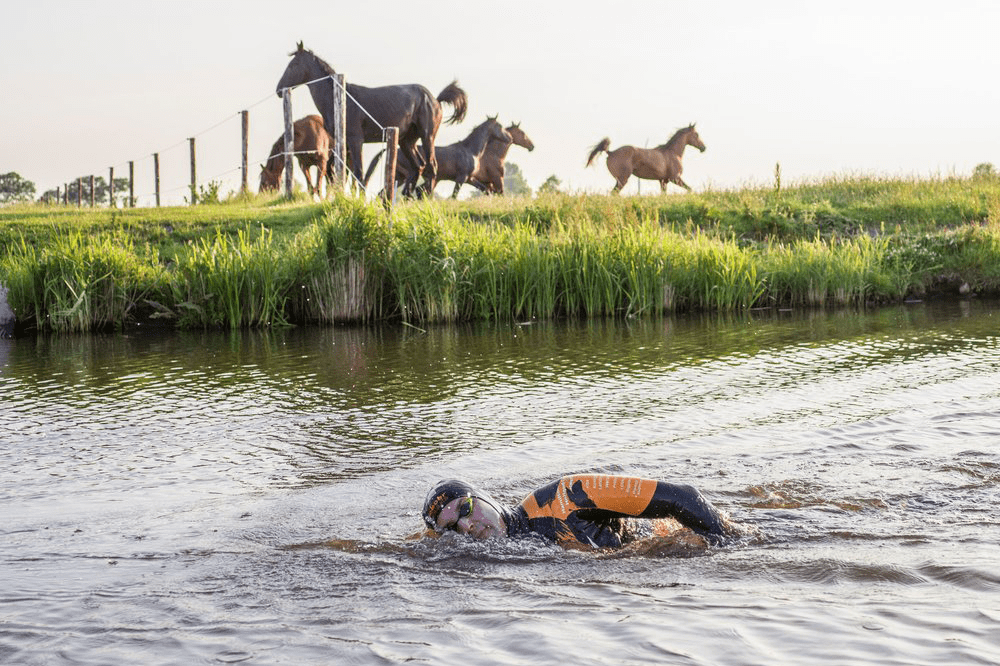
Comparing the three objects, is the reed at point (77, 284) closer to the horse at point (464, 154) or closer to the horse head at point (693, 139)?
the horse at point (464, 154)

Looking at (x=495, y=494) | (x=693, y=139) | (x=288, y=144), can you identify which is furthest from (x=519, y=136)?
(x=495, y=494)

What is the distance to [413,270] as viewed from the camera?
41.9ft

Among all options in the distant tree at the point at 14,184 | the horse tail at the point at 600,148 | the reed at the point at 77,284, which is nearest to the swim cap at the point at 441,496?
the reed at the point at 77,284

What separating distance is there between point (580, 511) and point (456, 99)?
21.3 metres

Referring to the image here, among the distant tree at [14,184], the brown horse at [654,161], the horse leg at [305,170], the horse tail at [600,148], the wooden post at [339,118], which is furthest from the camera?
the distant tree at [14,184]

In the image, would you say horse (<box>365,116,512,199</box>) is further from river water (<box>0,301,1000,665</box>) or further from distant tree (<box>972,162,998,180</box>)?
river water (<box>0,301,1000,665</box>)

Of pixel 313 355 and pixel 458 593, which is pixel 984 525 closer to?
pixel 458 593

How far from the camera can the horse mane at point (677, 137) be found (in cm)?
2658

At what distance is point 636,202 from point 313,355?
32.4ft

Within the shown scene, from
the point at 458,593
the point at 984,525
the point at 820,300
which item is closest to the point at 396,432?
the point at 458,593

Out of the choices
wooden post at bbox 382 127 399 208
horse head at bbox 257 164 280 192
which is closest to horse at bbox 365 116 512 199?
horse head at bbox 257 164 280 192

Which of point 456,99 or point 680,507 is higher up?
point 456,99

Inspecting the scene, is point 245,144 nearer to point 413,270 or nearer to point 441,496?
point 413,270

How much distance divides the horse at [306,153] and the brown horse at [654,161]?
7798 millimetres
